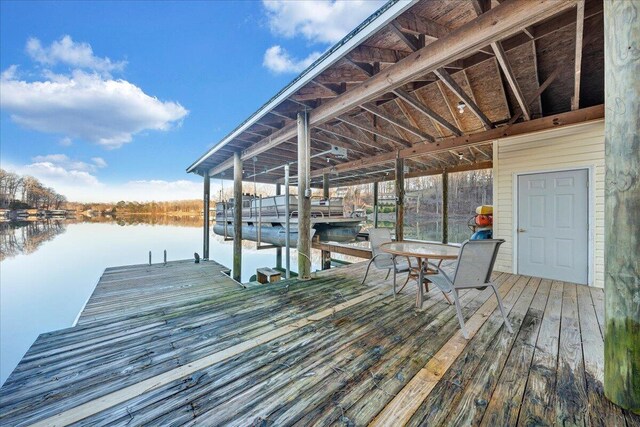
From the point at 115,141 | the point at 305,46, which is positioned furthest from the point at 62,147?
the point at 305,46

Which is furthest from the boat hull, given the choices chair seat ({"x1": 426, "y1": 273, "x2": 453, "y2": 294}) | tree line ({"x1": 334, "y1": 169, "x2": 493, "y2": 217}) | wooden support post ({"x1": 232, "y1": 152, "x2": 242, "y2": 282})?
tree line ({"x1": 334, "y1": 169, "x2": 493, "y2": 217})

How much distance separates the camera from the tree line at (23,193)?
2974cm

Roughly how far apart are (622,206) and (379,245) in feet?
8.86

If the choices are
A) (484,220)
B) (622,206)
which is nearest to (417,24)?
(622,206)

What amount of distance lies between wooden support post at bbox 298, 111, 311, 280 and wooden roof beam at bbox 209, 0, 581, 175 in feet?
2.29

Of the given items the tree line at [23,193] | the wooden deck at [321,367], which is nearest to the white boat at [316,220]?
the wooden deck at [321,367]

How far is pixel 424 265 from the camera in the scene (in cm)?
304

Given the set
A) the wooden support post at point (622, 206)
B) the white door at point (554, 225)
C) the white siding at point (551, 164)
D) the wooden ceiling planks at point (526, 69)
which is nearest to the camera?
the wooden support post at point (622, 206)

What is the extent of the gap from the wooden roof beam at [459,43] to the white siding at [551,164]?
302 cm

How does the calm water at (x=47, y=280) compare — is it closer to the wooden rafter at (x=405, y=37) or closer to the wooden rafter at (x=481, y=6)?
the wooden rafter at (x=405, y=37)

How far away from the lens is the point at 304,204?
410 cm

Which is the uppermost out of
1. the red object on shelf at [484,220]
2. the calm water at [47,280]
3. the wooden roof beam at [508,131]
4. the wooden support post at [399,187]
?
the wooden roof beam at [508,131]

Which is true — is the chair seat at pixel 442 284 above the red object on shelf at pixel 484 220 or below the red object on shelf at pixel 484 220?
below

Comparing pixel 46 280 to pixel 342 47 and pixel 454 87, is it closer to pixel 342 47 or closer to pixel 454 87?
pixel 342 47
